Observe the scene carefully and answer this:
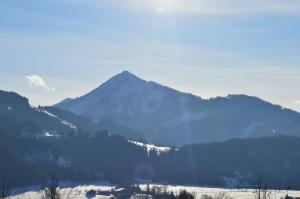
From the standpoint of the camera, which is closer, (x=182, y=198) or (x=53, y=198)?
(x=53, y=198)

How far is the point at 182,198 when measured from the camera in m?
94.7

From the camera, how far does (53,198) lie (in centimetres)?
8794

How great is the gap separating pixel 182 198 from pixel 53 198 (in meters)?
18.9
